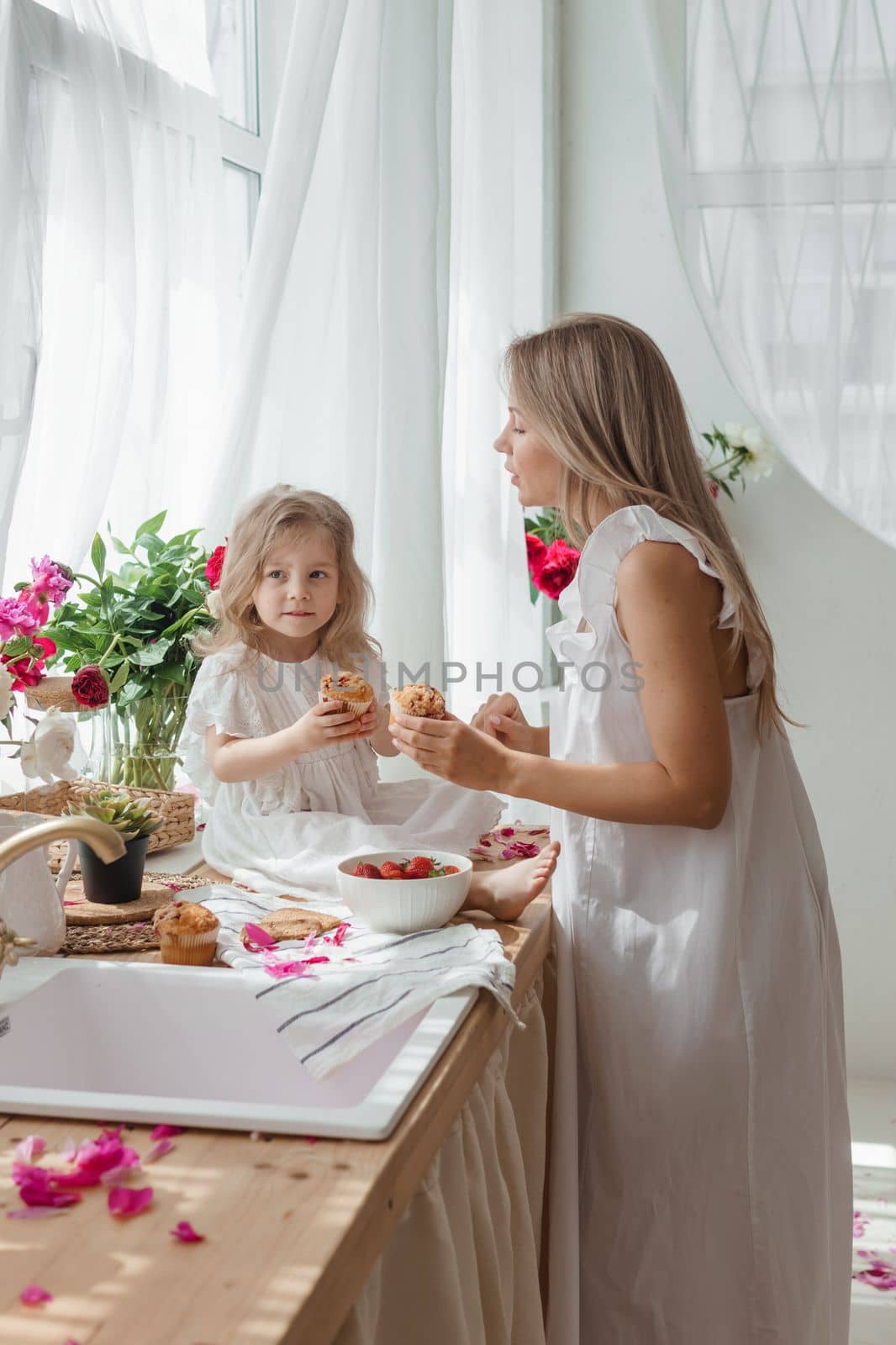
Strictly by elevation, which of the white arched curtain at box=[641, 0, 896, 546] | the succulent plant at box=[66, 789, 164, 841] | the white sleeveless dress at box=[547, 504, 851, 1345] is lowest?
the white sleeveless dress at box=[547, 504, 851, 1345]

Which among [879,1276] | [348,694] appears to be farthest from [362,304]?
[879,1276]

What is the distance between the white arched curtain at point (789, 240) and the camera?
2734mm

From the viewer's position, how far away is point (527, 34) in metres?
2.95

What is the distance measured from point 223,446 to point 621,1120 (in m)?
1.09

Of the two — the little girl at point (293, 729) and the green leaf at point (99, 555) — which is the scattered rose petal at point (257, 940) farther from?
the green leaf at point (99, 555)

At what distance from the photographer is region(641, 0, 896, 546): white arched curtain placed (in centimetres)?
273

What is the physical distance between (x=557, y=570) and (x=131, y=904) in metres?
1.46

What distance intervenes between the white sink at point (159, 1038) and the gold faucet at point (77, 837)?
10.3 inches

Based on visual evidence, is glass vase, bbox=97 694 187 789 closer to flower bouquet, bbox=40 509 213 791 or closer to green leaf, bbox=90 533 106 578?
flower bouquet, bbox=40 509 213 791

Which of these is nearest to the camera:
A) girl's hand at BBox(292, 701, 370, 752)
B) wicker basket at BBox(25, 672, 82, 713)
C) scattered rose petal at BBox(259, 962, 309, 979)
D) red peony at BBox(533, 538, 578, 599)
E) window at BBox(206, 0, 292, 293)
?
scattered rose petal at BBox(259, 962, 309, 979)

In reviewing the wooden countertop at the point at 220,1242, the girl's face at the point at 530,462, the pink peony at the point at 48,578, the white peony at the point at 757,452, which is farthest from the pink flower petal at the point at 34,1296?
the white peony at the point at 757,452

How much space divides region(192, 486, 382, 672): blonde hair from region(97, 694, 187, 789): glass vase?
0.37 feet

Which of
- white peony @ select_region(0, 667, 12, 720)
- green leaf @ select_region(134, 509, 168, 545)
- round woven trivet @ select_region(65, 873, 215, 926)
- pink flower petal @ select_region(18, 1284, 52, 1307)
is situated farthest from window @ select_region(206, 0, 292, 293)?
pink flower petal @ select_region(18, 1284, 52, 1307)

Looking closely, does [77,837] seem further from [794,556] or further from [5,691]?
[794,556]
